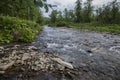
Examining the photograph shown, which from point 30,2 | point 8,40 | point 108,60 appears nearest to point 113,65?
point 108,60

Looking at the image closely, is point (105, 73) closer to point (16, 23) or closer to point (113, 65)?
point (113, 65)

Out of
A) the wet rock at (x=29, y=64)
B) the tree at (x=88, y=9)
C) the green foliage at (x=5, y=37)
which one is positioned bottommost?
the wet rock at (x=29, y=64)

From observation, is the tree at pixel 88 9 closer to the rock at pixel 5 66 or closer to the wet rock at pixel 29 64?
the wet rock at pixel 29 64

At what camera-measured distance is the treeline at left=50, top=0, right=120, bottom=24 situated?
43.6 metres

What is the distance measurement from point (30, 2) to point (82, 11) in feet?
160

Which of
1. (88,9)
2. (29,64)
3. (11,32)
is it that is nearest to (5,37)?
(11,32)

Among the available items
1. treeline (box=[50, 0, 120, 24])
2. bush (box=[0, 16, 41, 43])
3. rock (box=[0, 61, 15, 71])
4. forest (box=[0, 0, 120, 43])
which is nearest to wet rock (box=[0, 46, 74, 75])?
rock (box=[0, 61, 15, 71])

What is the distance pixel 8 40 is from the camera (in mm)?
10836

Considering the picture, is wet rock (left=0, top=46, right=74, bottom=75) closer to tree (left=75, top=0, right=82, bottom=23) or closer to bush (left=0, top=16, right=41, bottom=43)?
bush (left=0, top=16, right=41, bottom=43)

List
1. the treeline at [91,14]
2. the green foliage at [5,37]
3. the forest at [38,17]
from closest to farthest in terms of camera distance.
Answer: the green foliage at [5,37] → the forest at [38,17] → the treeline at [91,14]

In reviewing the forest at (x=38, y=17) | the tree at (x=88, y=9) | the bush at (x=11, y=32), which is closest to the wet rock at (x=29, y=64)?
the forest at (x=38, y=17)

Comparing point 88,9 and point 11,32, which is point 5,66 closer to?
point 11,32

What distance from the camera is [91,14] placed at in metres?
56.9

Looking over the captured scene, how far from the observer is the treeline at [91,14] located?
4363 cm
